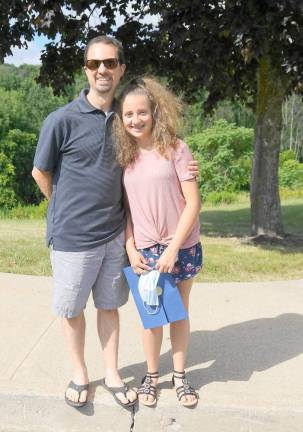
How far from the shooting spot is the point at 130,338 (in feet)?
13.5

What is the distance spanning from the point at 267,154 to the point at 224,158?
21745 mm

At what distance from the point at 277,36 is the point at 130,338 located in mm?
4367

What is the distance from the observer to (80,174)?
112 inches

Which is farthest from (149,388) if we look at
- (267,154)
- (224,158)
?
(224,158)

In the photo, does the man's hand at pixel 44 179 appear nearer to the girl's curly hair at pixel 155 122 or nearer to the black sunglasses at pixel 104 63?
the girl's curly hair at pixel 155 122

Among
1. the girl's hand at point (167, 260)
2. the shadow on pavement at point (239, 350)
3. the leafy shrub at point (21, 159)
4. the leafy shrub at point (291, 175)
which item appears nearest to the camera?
the girl's hand at point (167, 260)

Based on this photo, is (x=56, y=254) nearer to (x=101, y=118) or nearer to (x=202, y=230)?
(x=101, y=118)

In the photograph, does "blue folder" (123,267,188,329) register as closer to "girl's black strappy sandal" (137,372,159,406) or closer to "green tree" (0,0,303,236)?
"girl's black strappy sandal" (137,372,159,406)

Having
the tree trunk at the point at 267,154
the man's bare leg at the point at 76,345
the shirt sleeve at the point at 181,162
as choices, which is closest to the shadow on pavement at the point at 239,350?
the man's bare leg at the point at 76,345

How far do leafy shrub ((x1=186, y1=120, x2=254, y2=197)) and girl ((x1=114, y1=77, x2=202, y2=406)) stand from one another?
88.2 ft

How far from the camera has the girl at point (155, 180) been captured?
9.29 feet

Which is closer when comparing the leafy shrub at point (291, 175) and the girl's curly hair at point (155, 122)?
the girl's curly hair at point (155, 122)

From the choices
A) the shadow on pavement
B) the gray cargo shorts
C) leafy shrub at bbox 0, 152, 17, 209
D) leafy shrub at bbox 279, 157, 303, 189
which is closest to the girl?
the gray cargo shorts

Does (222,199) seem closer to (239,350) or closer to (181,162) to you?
(239,350)
